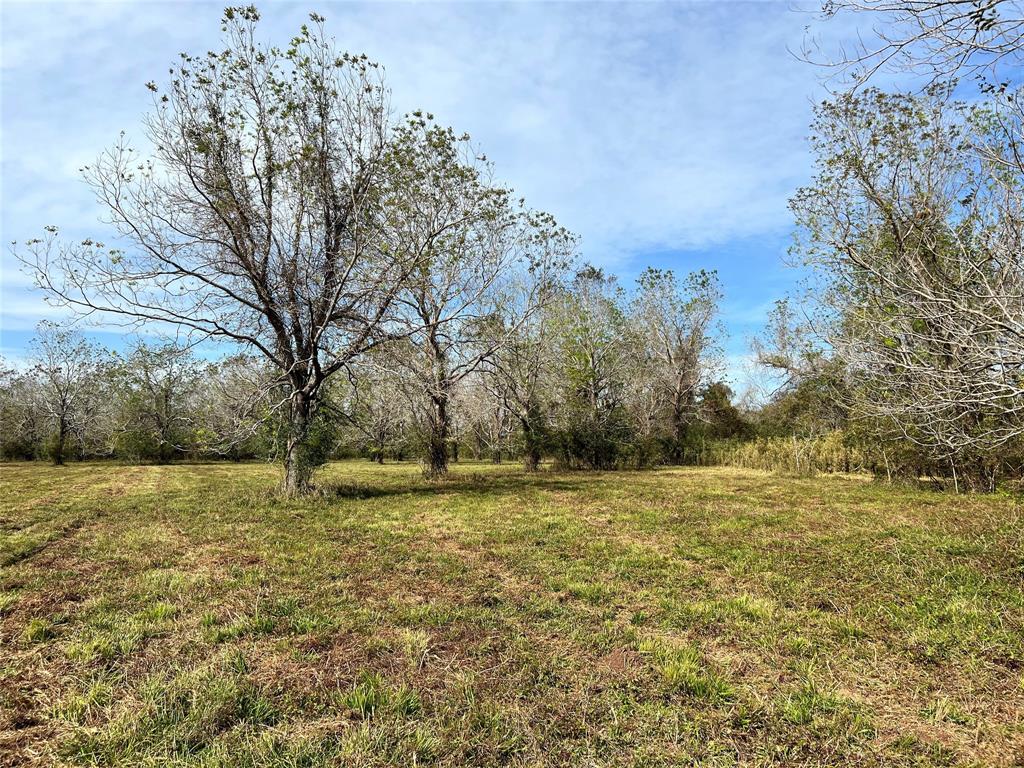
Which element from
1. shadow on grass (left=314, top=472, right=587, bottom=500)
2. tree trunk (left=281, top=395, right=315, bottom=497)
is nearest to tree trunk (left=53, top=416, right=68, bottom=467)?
shadow on grass (left=314, top=472, right=587, bottom=500)

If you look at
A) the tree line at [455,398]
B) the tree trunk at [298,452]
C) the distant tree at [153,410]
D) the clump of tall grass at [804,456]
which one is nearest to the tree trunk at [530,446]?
the tree line at [455,398]

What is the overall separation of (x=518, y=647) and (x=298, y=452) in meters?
9.74

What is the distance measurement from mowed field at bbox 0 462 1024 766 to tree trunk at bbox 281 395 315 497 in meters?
3.80

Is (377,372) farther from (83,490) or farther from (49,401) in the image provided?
(49,401)

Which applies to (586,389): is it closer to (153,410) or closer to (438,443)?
(438,443)

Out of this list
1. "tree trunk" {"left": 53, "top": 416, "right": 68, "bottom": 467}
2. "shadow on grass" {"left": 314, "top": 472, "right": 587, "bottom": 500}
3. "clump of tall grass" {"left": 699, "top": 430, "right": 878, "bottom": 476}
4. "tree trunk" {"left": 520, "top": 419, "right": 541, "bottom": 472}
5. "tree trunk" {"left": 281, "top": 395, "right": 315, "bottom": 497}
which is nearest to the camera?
"tree trunk" {"left": 281, "top": 395, "right": 315, "bottom": 497}

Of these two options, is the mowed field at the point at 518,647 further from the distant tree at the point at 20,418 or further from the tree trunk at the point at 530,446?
A: the distant tree at the point at 20,418

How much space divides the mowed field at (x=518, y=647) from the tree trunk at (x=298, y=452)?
380cm

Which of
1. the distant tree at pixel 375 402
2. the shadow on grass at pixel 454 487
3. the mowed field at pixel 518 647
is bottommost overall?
the shadow on grass at pixel 454 487

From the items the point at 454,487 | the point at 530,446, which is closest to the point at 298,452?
the point at 454,487

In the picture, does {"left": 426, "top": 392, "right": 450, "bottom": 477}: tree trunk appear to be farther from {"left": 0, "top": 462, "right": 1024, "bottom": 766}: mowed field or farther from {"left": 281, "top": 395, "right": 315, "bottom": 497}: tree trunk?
{"left": 0, "top": 462, "right": 1024, "bottom": 766}: mowed field

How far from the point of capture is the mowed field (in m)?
2.83

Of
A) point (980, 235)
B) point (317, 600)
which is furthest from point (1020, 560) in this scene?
point (317, 600)

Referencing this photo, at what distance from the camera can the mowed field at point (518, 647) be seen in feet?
9.28
